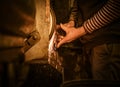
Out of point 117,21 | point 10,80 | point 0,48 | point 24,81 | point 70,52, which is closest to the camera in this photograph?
point 0,48

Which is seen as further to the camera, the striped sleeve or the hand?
the hand

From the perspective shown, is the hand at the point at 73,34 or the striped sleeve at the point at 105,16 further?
the hand at the point at 73,34

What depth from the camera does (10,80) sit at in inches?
45.7

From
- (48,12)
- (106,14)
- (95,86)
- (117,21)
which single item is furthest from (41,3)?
(95,86)

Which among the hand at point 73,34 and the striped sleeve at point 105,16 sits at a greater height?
the striped sleeve at point 105,16

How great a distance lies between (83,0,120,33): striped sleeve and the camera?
2044mm

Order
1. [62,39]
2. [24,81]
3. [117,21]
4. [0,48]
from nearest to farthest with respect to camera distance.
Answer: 1. [0,48]
2. [24,81]
3. [117,21]
4. [62,39]

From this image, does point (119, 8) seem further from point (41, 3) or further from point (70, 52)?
point (70, 52)

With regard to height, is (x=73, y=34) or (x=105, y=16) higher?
(x=105, y=16)

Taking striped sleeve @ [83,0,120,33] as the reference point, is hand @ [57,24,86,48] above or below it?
below

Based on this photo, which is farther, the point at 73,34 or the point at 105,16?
the point at 73,34

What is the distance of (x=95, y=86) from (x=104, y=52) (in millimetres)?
917

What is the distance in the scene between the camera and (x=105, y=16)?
6.91ft

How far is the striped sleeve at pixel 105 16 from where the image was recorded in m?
2.04
